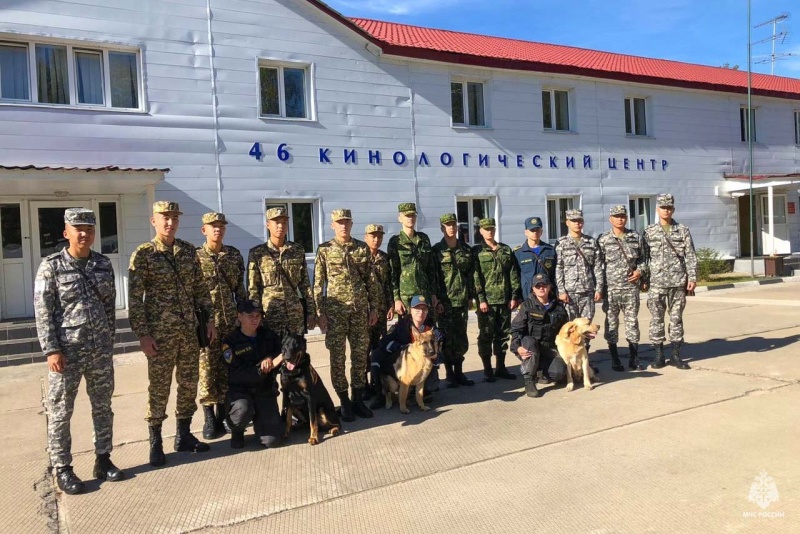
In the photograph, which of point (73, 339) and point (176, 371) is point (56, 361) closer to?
point (73, 339)

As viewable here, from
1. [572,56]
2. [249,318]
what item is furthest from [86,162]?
[572,56]

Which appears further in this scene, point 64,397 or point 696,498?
point 64,397

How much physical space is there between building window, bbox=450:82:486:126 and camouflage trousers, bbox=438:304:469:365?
820cm

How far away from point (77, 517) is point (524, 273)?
4.82 metres

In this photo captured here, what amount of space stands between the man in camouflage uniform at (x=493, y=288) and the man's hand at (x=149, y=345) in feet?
10.9

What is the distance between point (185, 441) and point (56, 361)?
128 centimetres

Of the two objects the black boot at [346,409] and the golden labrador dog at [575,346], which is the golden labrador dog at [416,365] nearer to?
the black boot at [346,409]

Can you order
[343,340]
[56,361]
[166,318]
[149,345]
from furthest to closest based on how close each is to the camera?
[343,340] < [166,318] < [149,345] < [56,361]

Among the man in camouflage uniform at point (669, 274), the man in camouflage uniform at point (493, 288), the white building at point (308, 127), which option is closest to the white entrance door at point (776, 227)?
the white building at point (308, 127)

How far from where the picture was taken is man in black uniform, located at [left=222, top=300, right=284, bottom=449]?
191 inches

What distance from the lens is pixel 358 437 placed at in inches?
198

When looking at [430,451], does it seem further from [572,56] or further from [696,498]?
[572,56]

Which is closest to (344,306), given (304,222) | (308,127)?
(304,222)

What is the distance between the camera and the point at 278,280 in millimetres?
5344
